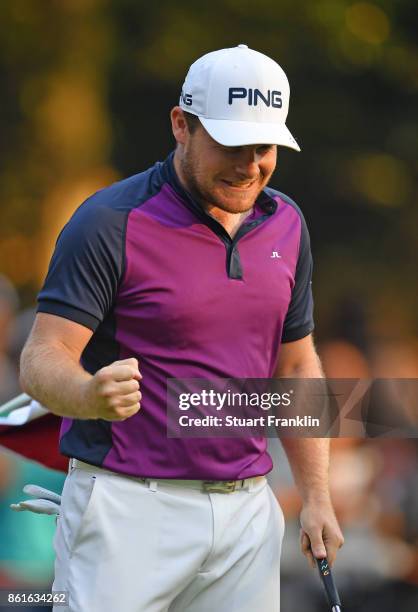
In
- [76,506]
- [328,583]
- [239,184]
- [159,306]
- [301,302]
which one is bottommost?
[328,583]

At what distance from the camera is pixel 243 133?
307cm

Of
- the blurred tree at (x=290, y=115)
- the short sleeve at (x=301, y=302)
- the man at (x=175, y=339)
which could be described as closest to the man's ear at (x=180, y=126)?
the man at (x=175, y=339)

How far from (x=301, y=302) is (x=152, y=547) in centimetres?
80

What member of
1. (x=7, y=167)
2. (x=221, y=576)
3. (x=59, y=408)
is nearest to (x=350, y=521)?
(x=7, y=167)

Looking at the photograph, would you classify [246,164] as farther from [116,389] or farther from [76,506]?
[76,506]

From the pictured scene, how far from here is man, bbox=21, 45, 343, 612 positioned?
9.95 ft

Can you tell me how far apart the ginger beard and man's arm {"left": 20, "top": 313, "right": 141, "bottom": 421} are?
→ 466 mm

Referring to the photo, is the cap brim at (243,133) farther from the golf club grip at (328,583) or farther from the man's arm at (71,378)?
the golf club grip at (328,583)

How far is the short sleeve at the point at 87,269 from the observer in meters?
2.99

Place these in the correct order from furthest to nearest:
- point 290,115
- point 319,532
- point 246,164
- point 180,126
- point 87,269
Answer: point 290,115 → point 319,532 → point 180,126 → point 246,164 → point 87,269

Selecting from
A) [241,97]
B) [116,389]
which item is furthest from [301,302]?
[116,389]

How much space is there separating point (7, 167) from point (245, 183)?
2.80 meters

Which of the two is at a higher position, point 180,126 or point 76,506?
point 180,126

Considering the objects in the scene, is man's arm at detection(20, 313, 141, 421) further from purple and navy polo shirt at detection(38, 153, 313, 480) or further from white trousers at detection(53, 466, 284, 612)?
white trousers at detection(53, 466, 284, 612)
